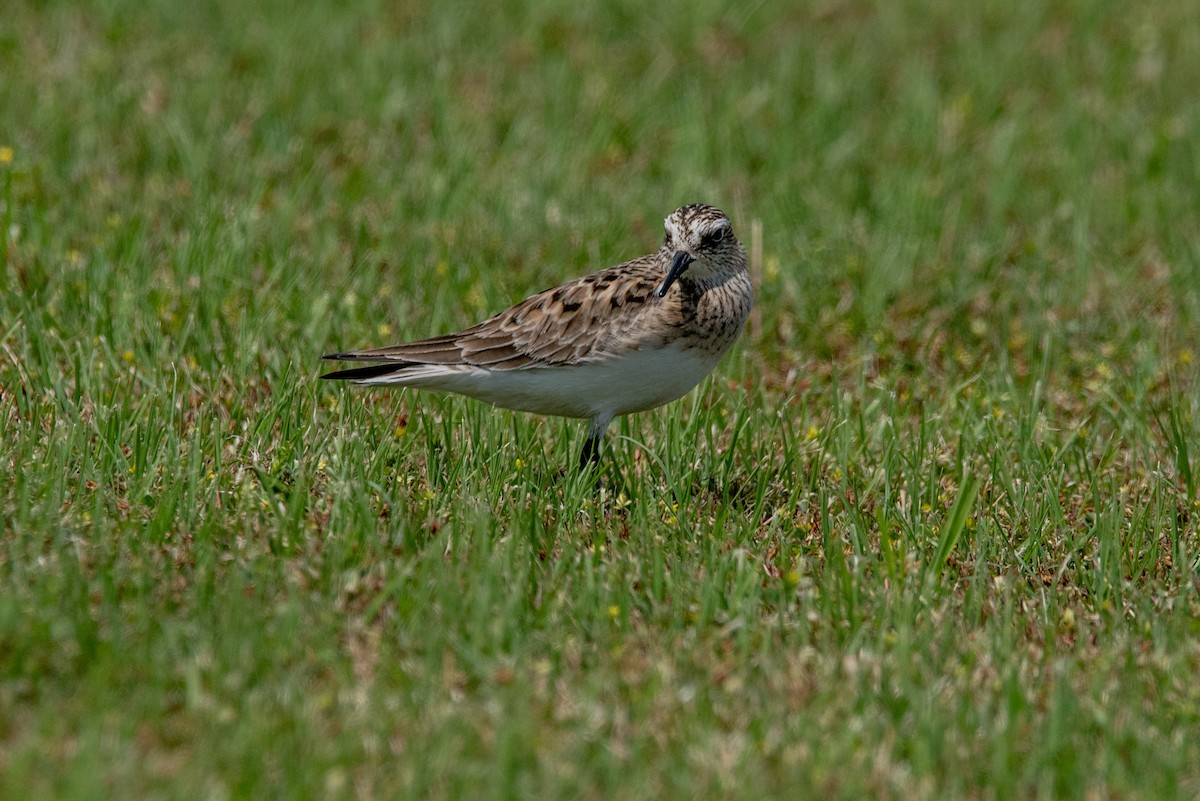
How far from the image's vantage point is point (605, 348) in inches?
285

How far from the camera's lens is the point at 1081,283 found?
10023mm

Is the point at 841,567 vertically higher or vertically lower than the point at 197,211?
lower

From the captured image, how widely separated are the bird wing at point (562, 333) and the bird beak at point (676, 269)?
0.17 meters

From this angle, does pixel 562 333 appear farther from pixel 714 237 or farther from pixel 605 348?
pixel 714 237

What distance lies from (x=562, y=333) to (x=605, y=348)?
240 millimetres

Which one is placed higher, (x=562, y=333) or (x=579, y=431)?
(x=562, y=333)

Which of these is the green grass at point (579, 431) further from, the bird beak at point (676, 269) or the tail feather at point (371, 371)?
the bird beak at point (676, 269)

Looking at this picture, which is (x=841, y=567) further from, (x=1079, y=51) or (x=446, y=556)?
(x=1079, y=51)

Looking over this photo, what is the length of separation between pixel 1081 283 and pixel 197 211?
5.11 meters

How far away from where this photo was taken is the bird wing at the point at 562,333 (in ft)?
23.8

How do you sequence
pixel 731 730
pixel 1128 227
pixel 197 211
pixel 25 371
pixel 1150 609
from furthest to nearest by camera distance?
pixel 1128 227 < pixel 197 211 < pixel 25 371 < pixel 1150 609 < pixel 731 730

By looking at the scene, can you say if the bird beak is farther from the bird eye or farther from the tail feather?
the tail feather

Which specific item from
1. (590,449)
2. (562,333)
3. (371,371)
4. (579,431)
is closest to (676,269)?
(562,333)

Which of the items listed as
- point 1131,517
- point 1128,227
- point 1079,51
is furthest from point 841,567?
point 1079,51
